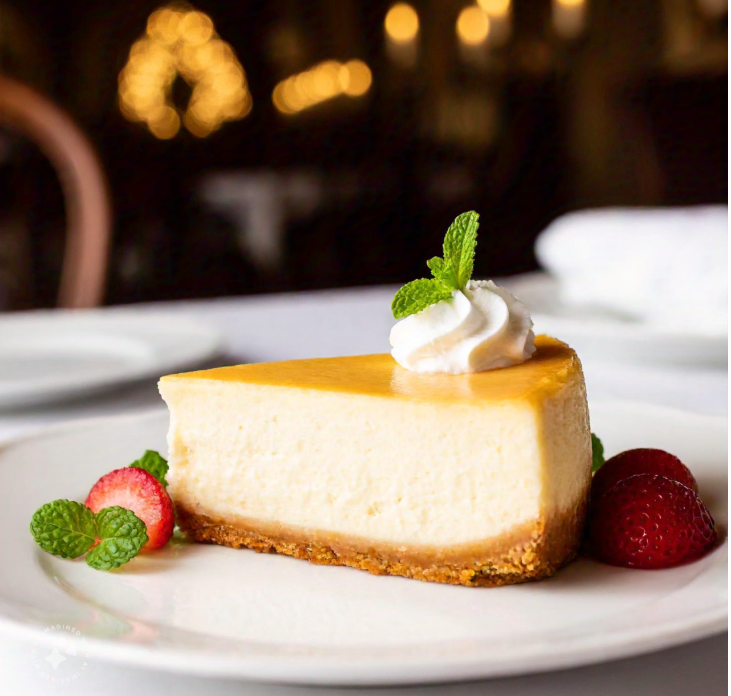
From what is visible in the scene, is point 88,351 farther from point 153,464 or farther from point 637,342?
point 637,342

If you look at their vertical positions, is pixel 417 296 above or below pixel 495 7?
below

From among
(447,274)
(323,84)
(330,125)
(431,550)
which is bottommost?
(431,550)

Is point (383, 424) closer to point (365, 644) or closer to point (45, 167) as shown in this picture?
point (365, 644)

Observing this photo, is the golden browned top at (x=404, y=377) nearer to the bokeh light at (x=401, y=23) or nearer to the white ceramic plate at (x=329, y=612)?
the white ceramic plate at (x=329, y=612)

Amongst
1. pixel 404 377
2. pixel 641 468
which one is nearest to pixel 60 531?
pixel 404 377

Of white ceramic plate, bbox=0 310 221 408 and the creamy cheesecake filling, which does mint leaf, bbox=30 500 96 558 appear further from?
white ceramic plate, bbox=0 310 221 408

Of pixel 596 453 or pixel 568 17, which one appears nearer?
pixel 596 453
